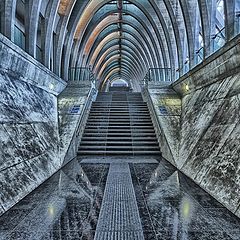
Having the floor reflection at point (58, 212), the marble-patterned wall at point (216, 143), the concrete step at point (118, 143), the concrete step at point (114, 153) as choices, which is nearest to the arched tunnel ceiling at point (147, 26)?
the marble-patterned wall at point (216, 143)

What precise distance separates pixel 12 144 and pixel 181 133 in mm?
5993

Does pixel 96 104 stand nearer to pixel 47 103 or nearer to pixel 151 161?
pixel 47 103

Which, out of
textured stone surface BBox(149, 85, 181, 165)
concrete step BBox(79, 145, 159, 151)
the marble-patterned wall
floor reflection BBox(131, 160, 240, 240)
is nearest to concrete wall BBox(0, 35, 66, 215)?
concrete step BBox(79, 145, 159, 151)

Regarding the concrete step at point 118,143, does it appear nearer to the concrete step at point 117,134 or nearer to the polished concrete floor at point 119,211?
the concrete step at point 117,134

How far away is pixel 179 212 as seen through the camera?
13.1 feet

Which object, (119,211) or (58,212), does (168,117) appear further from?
(58,212)

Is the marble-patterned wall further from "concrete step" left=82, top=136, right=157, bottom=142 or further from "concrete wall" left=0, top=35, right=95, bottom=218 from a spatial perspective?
"concrete wall" left=0, top=35, right=95, bottom=218

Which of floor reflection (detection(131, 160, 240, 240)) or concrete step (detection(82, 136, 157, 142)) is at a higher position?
concrete step (detection(82, 136, 157, 142))

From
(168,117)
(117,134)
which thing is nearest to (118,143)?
(117,134)

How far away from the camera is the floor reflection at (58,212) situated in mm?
3271

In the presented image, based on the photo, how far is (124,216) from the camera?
3.80 meters

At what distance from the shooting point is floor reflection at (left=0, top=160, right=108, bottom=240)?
3.27m

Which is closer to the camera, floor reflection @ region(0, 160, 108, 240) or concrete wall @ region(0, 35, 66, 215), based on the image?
floor reflection @ region(0, 160, 108, 240)

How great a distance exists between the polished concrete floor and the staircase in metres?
3.84
